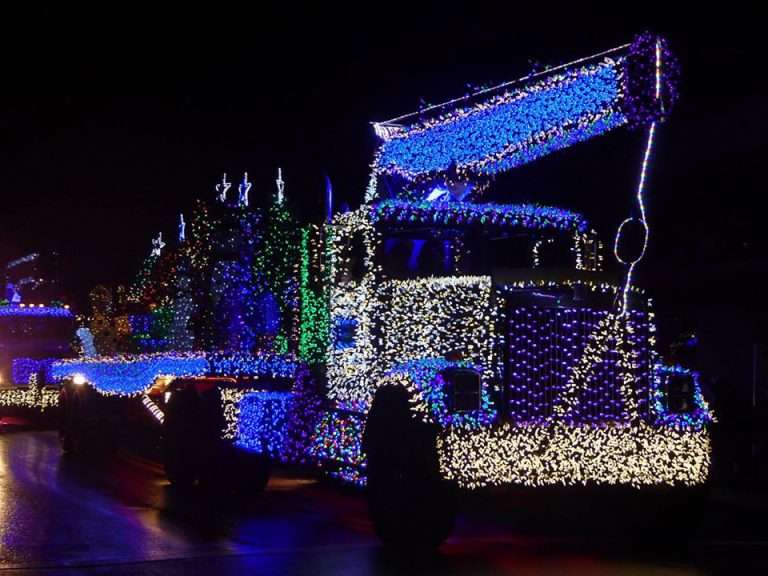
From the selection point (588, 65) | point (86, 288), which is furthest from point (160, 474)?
point (86, 288)

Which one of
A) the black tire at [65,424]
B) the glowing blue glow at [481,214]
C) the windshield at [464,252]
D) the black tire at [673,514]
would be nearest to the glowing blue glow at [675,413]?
the black tire at [673,514]

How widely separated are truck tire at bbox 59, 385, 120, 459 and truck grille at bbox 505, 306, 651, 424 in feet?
29.8

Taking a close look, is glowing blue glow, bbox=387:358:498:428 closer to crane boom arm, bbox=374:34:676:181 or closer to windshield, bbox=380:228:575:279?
windshield, bbox=380:228:575:279

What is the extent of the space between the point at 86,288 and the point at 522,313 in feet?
67.8

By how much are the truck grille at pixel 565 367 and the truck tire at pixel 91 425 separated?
29.8 ft

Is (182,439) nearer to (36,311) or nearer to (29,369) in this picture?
(29,369)

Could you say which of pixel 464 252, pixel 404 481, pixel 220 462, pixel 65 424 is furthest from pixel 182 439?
pixel 65 424

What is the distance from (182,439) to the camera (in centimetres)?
1298

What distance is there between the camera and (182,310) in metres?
17.1

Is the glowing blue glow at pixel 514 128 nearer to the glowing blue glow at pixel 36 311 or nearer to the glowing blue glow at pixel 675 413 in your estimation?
the glowing blue glow at pixel 675 413

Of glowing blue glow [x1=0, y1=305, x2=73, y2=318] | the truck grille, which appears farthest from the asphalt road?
glowing blue glow [x1=0, y1=305, x2=73, y2=318]

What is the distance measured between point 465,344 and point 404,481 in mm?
1250

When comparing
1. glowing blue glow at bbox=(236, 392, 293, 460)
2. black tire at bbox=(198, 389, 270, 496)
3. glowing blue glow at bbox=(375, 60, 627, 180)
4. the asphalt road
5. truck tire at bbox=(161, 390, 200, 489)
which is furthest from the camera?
truck tire at bbox=(161, 390, 200, 489)

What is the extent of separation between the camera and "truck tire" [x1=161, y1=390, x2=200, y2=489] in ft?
42.1
